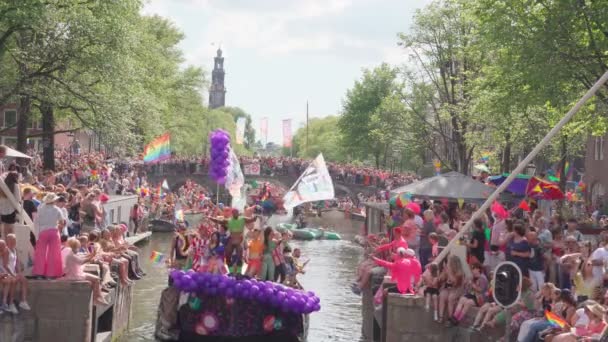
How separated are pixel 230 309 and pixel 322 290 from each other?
12.9 meters

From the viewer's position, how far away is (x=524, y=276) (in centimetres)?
1778

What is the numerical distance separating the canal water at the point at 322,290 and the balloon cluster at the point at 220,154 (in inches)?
165

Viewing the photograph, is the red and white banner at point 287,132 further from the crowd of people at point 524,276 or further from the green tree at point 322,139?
the crowd of people at point 524,276

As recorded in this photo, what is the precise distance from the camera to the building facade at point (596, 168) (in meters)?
48.3

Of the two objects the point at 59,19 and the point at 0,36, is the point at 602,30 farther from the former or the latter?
the point at 0,36

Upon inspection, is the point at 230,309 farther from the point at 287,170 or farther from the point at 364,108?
the point at 364,108

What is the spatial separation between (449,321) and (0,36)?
24.4 meters

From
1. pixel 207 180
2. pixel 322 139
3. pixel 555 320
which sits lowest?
pixel 555 320

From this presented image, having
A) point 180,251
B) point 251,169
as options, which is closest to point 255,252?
point 180,251

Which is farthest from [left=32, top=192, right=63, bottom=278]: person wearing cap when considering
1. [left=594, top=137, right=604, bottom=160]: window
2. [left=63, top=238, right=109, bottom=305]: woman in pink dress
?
[left=594, top=137, right=604, bottom=160]: window

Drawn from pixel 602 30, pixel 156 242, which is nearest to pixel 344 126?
pixel 156 242

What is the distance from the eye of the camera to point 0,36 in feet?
120

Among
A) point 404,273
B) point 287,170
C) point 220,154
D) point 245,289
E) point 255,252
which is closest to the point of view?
point 404,273

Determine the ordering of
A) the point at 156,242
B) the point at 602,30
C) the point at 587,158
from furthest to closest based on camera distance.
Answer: the point at 587,158, the point at 156,242, the point at 602,30
